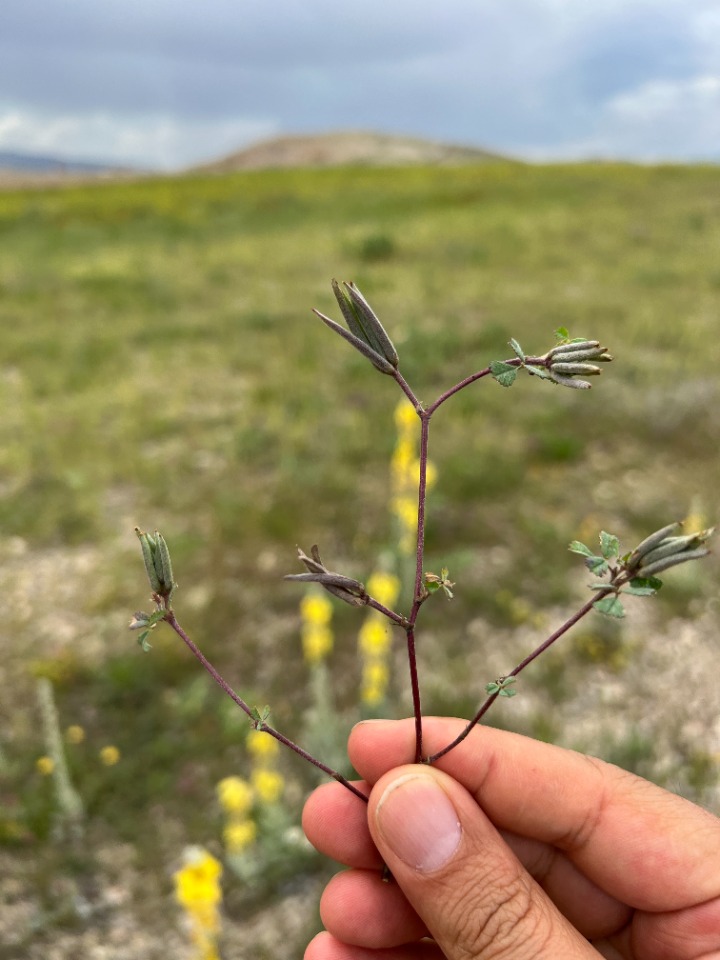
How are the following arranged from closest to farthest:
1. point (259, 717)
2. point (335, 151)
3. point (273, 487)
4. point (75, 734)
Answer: point (259, 717) → point (75, 734) → point (273, 487) → point (335, 151)

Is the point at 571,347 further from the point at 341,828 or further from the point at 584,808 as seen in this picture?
the point at 341,828

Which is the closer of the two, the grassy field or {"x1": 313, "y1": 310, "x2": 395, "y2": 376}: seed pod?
{"x1": 313, "y1": 310, "x2": 395, "y2": 376}: seed pod

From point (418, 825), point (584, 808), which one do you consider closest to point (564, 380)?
point (418, 825)

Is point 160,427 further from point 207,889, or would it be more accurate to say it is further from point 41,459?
point 207,889

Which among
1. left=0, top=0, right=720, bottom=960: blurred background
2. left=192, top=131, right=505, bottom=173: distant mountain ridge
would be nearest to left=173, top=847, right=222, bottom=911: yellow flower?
left=0, top=0, right=720, bottom=960: blurred background

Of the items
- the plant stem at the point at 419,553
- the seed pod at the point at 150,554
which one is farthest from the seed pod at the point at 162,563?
the plant stem at the point at 419,553

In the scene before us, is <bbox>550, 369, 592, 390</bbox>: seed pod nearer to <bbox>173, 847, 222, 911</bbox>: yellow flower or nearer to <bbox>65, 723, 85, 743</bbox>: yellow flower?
<bbox>173, 847, 222, 911</bbox>: yellow flower

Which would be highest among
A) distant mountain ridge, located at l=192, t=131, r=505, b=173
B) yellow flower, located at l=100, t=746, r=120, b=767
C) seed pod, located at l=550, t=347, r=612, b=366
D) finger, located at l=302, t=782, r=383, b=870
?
distant mountain ridge, located at l=192, t=131, r=505, b=173
